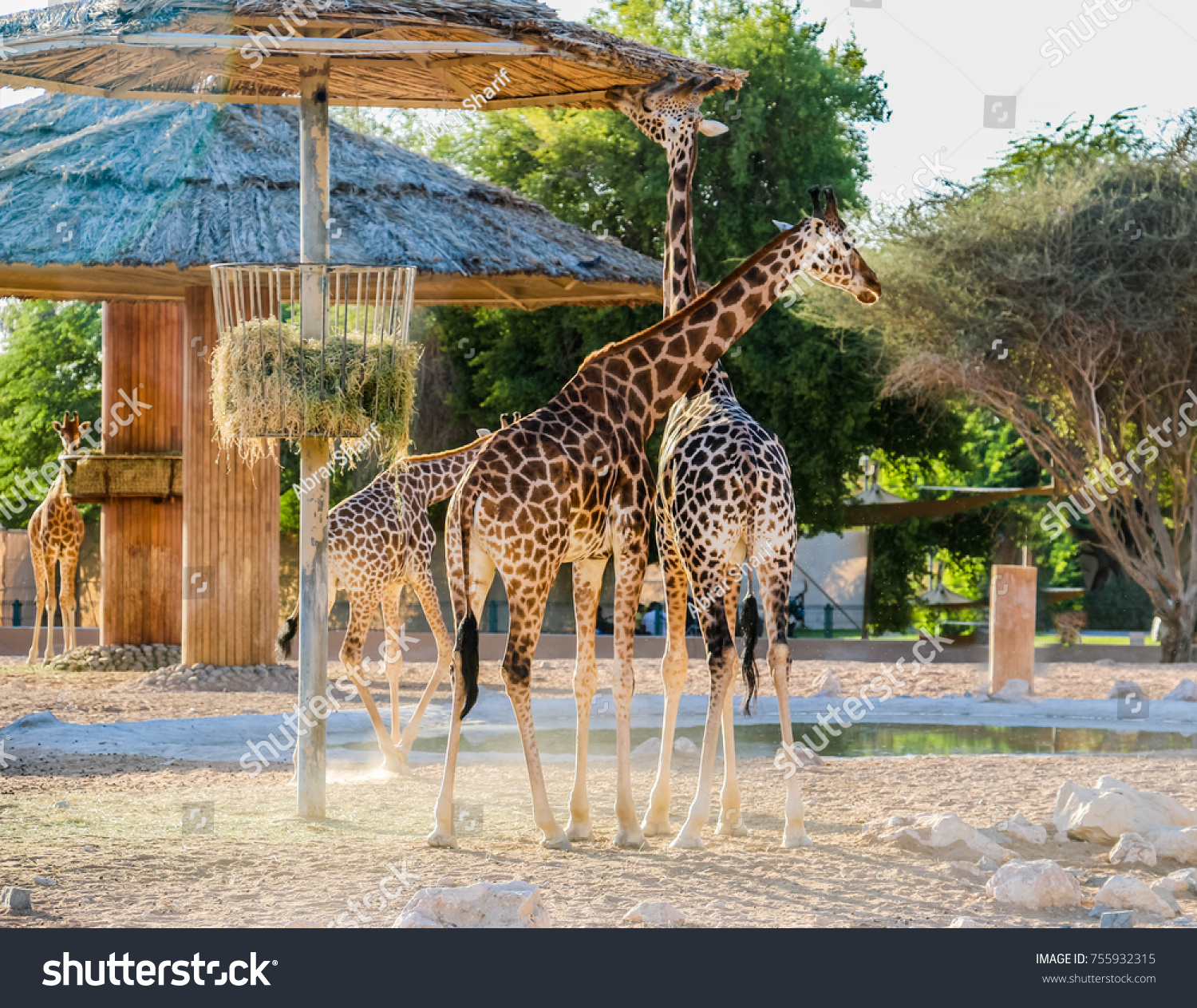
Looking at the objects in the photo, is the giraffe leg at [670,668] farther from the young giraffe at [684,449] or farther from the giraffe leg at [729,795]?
the giraffe leg at [729,795]

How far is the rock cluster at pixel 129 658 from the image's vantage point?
14953mm

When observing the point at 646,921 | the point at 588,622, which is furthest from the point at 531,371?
the point at 646,921

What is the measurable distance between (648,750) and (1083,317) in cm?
1181

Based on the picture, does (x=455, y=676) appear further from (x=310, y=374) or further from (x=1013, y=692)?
(x=1013, y=692)

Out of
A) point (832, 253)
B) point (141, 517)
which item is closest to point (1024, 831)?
point (832, 253)

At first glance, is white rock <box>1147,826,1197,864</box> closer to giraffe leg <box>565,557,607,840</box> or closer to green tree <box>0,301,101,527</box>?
giraffe leg <box>565,557,607,840</box>

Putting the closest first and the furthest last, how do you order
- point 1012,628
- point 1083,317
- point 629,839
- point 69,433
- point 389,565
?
point 629,839
point 389,565
point 1012,628
point 69,433
point 1083,317

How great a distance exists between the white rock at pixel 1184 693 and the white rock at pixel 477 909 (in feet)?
33.8

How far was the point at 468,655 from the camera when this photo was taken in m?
6.39

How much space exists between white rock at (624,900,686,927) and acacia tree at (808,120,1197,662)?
1540cm

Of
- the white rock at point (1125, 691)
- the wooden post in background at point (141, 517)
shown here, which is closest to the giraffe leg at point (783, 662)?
the white rock at point (1125, 691)

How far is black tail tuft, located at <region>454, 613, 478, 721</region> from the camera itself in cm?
637

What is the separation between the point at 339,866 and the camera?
6.02 metres

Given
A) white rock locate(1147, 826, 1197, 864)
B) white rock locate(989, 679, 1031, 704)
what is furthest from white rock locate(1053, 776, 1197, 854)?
white rock locate(989, 679, 1031, 704)
